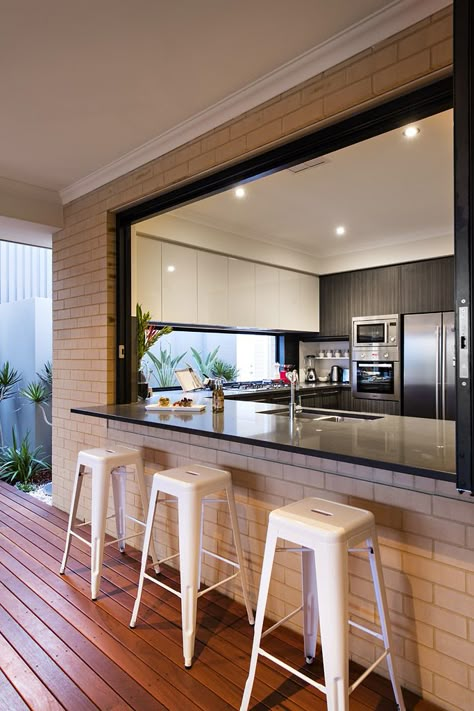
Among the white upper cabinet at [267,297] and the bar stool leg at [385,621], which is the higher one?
the white upper cabinet at [267,297]

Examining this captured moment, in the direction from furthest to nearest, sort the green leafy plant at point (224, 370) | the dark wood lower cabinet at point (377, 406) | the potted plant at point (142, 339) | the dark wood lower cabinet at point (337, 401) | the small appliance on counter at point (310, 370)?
the small appliance on counter at point (310, 370) < the green leafy plant at point (224, 370) < the dark wood lower cabinet at point (377, 406) < the dark wood lower cabinet at point (337, 401) < the potted plant at point (142, 339)

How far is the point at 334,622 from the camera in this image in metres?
1.42

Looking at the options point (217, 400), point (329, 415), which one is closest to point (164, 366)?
point (217, 400)

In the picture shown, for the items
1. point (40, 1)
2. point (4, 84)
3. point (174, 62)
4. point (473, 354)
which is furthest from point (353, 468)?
point (4, 84)

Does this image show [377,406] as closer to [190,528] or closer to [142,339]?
[142,339]

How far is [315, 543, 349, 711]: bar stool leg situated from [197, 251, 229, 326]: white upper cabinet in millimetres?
3016

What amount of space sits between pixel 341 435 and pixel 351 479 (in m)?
0.19

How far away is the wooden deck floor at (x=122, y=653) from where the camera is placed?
1695 mm

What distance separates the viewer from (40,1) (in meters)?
1.73

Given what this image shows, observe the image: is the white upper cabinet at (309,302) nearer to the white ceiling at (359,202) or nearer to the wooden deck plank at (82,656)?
the white ceiling at (359,202)

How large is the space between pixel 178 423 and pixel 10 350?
4.59m

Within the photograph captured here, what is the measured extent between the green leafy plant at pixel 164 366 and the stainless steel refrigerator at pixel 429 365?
8.10 feet

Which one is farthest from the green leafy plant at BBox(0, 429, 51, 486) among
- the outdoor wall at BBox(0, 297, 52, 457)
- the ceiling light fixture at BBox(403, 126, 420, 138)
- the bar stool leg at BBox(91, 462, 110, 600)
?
the ceiling light fixture at BBox(403, 126, 420, 138)

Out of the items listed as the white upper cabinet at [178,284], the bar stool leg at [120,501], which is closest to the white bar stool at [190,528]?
the bar stool leg at [120,501]
